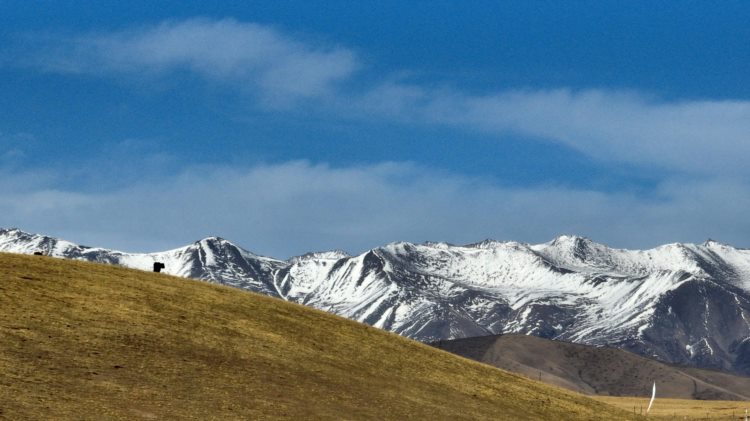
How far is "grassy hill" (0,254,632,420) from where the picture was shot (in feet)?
177

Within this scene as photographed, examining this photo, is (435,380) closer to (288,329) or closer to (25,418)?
(288,329)

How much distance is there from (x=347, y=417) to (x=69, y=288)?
809 inches

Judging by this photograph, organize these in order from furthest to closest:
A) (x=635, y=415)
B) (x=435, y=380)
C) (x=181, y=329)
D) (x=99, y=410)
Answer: (x=635, y=415), (x=435, y=380), (x=181, y=329), (x=99, y=410)

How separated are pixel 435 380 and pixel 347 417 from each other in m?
18.5

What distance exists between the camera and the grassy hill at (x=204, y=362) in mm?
53906

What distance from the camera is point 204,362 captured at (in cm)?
6356

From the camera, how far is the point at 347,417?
6031 centimetres

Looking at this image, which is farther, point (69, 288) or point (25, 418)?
point (69, 288)

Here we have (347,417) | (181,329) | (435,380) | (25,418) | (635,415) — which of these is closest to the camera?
(25,418)

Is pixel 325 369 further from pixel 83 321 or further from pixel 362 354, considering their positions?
pixel 83 321

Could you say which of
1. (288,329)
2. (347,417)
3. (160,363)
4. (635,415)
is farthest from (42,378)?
(635,415)

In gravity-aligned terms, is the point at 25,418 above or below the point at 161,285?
below

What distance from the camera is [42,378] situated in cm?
5306

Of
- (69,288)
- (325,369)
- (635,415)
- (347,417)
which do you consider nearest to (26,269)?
(69,288)
